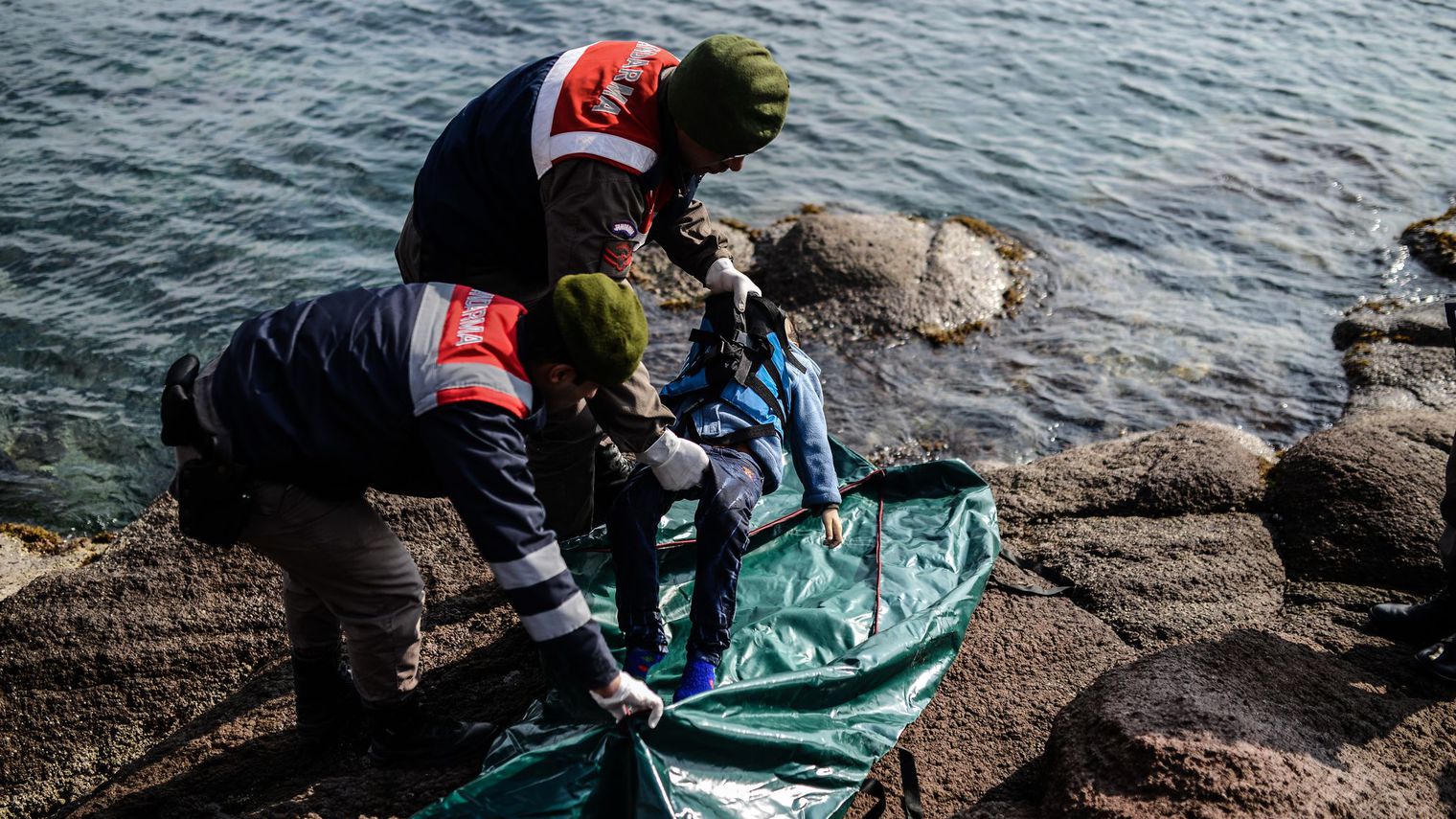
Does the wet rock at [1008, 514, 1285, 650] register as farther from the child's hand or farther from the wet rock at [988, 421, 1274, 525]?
the child's hand

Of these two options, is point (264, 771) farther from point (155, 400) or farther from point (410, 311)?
point (155, 400)

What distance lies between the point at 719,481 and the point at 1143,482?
2.37 m

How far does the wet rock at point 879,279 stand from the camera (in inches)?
284

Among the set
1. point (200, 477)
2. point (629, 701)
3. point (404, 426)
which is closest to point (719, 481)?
point (629, 701)

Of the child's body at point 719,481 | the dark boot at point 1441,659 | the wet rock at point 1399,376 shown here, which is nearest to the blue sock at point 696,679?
the child's body at point 719,481

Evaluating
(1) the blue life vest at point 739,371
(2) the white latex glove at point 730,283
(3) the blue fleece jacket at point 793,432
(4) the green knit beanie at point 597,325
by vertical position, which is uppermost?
(4) the green knit beanie at point 597,325

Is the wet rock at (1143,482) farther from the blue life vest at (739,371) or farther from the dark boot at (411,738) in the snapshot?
the dark boot at (411,738)

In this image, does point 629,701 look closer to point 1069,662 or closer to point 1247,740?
point 1247,740

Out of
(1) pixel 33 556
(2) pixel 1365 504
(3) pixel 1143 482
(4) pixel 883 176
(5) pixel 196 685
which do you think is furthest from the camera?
(4) pixel 883 176

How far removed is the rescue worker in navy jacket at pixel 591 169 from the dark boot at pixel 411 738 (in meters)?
0.97

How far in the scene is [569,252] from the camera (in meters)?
3.25

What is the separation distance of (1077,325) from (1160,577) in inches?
141

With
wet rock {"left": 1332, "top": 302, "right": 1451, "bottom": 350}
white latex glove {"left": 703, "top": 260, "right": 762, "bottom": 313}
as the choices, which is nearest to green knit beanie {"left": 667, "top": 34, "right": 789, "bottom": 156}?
white latex glove {"left": 703, "top": 260, "right": 762, "bottom": 313}

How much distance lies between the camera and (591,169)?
3.24 m
